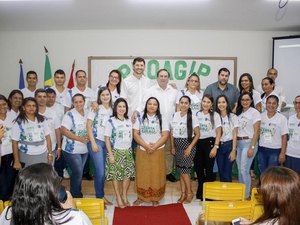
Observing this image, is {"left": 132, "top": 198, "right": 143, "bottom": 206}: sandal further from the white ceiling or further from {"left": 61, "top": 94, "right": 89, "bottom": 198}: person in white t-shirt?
the white ceiling

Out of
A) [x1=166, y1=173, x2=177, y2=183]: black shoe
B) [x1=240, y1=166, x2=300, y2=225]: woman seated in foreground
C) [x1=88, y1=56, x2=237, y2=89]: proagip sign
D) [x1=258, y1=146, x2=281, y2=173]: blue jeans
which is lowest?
[x1=166, y1=173, x2=177, y2=183]: black shoe

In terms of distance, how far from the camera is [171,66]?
257 inches

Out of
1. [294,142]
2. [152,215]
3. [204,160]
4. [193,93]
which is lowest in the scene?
[152,215]

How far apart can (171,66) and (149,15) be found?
1.40 meters

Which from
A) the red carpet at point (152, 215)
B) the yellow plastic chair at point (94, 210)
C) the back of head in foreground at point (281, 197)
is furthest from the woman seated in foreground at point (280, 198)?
the red carpet at point (152, 215)

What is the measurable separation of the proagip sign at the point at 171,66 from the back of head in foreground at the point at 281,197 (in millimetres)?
5142

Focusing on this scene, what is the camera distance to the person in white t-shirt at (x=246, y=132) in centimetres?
413

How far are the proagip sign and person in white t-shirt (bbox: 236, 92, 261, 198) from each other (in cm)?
246

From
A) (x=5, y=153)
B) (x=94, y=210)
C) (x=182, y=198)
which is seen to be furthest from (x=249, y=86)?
(x=5, y=153)

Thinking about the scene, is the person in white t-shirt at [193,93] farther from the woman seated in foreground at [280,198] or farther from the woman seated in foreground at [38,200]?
the woman seated in foreground at [38,200]

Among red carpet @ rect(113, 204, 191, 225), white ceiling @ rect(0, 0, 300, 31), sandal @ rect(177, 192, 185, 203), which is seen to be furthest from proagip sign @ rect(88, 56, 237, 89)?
red carpet @ rect(113, 204, 191, 225)

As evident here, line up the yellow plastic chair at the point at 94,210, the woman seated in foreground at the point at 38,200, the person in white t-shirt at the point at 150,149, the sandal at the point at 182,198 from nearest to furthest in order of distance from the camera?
the woman seated in foreground at the point at 38,200 < the yellow plastic chair at the point at 94,210 < the person in white t-shirt at the point at 150,149 < the sandal at the point at 182,198

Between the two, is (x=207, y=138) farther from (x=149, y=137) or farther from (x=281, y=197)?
(x=281, y=197)

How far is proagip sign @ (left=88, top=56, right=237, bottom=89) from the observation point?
650 cm
